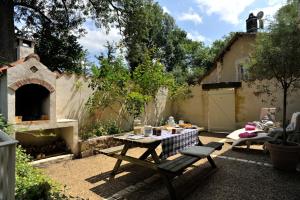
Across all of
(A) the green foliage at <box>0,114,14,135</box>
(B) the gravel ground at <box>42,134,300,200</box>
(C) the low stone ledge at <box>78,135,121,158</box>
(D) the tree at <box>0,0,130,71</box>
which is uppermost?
(D) the tree at <box>0,0,130,71</box>

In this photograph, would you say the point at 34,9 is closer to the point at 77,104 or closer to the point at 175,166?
the point at 77,104

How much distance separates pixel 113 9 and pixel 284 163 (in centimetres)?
918

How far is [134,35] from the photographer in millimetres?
10555

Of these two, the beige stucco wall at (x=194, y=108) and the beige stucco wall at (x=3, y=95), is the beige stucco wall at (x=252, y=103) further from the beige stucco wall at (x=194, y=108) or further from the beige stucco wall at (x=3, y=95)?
the beige stucco wall at (x=3, y=95)

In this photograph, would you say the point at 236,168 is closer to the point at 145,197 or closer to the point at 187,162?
the point at 187,162

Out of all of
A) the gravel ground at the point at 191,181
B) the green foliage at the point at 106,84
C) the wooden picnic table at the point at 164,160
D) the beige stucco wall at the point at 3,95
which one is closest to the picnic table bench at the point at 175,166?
the wooden picnic table at the point at 164,160

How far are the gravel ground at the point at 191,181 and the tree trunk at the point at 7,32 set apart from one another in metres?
5.40

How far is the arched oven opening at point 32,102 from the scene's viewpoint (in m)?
5.82

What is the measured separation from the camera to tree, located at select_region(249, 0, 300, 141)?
4473 millimetres

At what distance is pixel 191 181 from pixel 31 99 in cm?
497

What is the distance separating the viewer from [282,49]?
4520 millimetres

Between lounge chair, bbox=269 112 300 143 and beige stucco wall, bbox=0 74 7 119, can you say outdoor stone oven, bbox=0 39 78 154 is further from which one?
lounge chair, bbox=269 112 300 143

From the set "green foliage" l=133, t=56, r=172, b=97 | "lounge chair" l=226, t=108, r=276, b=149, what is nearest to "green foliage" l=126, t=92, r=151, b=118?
"green foliage" l=133, t=56, r=172, b=97

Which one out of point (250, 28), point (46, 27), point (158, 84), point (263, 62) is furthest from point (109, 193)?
point (250, 28)
